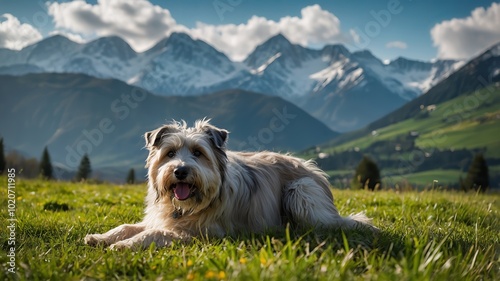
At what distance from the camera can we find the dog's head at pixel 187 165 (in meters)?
7.09

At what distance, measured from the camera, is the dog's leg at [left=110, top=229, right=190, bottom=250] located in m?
6.43

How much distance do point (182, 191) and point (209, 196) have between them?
45cm

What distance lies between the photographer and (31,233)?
24.1 feet

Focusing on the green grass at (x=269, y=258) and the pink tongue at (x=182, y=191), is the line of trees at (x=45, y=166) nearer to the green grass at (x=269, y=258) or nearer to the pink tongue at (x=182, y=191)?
the pink tongue at (x=182, y=191)

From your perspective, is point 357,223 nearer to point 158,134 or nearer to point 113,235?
point 158,134

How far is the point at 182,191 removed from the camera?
7.18 meters

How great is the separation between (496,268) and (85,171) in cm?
10005

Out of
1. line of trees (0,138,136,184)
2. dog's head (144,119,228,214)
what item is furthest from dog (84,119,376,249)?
line of trees (0,138,136,184)

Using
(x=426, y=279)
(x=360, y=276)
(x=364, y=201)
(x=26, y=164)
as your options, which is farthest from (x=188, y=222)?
(x=26, y=164)

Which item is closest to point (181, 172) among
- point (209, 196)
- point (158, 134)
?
point (209, 196)

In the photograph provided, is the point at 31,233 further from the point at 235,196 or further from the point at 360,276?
the point at 360,276

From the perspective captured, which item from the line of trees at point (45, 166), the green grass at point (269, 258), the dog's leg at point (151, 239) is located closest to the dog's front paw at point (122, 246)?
the dog's leg at point (151, 239)

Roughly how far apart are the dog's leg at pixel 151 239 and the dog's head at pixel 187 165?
0.54 meters

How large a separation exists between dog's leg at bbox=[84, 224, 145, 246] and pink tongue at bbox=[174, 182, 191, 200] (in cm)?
101
